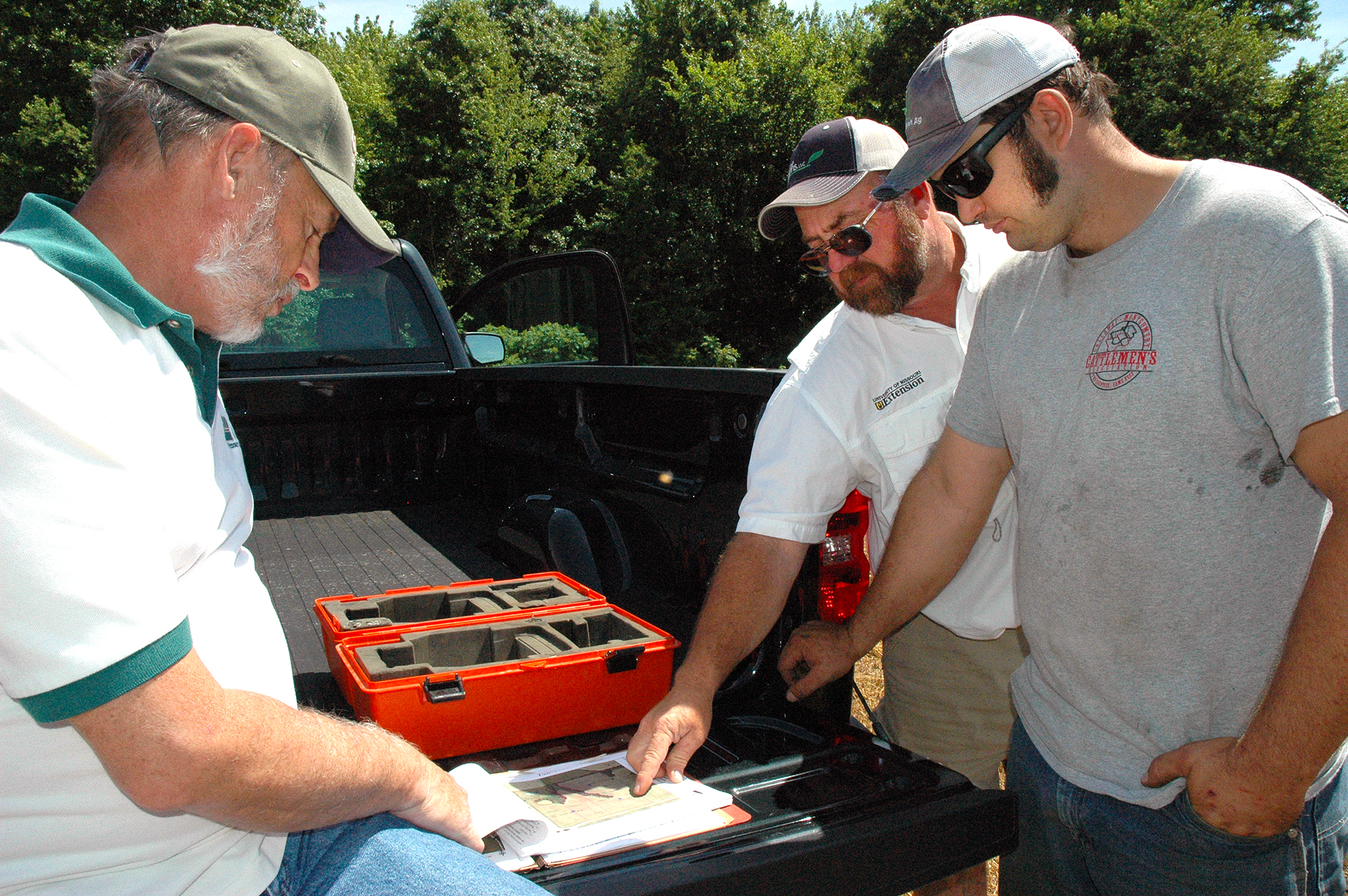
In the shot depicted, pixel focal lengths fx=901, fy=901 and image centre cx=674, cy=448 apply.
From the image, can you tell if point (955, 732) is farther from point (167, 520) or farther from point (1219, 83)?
point (1219, 83)

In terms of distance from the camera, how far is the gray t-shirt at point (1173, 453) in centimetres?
138

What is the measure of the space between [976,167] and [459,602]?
1600mm

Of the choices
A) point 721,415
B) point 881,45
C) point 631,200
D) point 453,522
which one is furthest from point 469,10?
point 721,415

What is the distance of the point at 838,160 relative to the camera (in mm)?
2373

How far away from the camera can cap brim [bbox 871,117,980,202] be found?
1.69m

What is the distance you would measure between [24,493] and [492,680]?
37.5 inches

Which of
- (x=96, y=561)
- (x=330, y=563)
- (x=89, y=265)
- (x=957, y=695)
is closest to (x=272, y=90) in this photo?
(x=89, y=265)

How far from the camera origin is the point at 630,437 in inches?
98.8

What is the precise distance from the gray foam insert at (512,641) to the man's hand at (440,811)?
45 centimetres

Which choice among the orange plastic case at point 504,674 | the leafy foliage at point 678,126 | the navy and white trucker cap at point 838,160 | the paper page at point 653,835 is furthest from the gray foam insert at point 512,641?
the leafy foliage at point 678,126

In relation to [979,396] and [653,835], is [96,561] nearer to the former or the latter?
[653,835]

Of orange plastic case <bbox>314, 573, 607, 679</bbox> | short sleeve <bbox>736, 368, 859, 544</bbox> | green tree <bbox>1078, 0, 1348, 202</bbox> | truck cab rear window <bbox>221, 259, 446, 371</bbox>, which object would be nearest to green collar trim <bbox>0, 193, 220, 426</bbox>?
orange plastic case <bbox>314, 573, 607, 679</bbox>

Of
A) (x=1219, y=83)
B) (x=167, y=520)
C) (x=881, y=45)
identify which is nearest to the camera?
(x=167, y=520)

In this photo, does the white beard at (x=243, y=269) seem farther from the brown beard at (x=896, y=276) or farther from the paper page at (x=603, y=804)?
the brown beard at (x=896, y=276)
